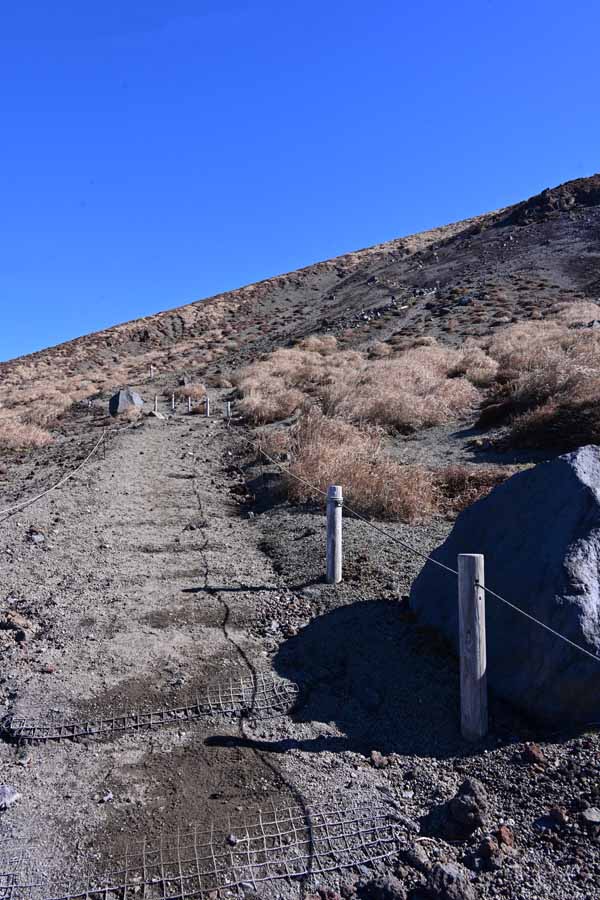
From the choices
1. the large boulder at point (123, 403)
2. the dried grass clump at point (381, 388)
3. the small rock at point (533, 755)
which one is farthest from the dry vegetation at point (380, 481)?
the large boulder at point (123, 403)

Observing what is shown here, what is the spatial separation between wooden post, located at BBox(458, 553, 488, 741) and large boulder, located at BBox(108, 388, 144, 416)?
20703mm

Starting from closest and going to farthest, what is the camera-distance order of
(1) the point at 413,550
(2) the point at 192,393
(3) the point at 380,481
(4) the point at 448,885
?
(4) the point at 448,885, (1) the point at 413,550, (3) the point at 380,481, (2) the point at 192,393

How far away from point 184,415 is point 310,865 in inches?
778

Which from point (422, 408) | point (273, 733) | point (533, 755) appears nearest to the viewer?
point (533, 755)

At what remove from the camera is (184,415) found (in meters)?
22.2

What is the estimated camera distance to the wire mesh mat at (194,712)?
4.02m

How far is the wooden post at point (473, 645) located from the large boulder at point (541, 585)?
35cm

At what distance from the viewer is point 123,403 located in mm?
23844

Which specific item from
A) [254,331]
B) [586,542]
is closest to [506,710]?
[586,542]

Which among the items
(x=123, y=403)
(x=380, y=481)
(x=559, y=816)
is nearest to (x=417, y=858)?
(x=559, y=816)

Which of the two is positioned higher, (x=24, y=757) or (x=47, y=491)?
(x=47, y=491)

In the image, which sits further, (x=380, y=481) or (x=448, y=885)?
(x=380, y=481)

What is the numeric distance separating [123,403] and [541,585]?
2116 cm

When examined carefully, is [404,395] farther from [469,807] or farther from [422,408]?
[469,807]
